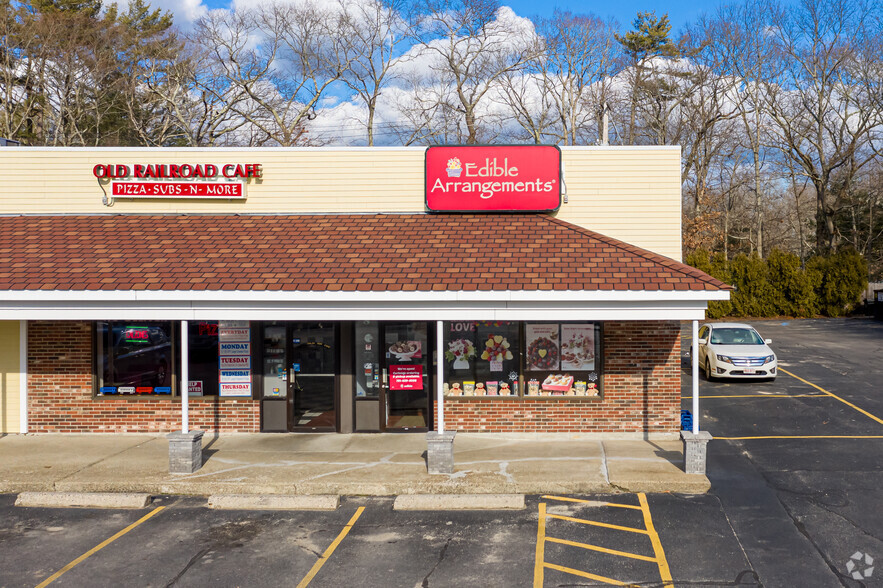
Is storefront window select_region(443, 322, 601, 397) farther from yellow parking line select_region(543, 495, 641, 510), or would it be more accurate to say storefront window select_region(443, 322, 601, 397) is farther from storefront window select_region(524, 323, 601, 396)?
yellow parking line select_region(543, 495, 641, 510)

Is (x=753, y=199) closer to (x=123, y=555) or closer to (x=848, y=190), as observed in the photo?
(x=848, y=190)

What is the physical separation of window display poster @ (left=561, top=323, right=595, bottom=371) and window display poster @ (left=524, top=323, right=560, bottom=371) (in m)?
0.14

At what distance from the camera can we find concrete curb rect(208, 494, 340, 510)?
8664mm

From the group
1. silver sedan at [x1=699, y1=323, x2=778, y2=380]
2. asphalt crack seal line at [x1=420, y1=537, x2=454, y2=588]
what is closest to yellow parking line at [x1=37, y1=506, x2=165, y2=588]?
asphalt crack seal line at [x1=420, y1=537, x2=454, y2=588]

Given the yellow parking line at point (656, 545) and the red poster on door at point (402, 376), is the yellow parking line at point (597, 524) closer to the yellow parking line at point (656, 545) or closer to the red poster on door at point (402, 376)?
the yellow parking line at point (656, 545)

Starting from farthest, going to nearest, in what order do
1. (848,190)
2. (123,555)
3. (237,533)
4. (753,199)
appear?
(753,199), (848,190), (237,533), (123,555)

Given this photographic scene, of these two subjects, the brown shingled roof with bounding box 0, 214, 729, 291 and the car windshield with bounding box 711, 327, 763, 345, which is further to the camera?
the car windshield with bounding box 711, 327, 763, 345

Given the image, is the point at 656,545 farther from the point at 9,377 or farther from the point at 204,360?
the point at 9,377

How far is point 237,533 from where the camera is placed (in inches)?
306

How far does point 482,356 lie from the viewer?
1192 cm

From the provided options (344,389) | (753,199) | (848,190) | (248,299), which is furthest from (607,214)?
(753,199)

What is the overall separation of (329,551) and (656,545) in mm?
3533

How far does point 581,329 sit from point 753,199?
50.8 metres

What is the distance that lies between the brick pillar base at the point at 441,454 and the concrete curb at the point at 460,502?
26.3 inches
